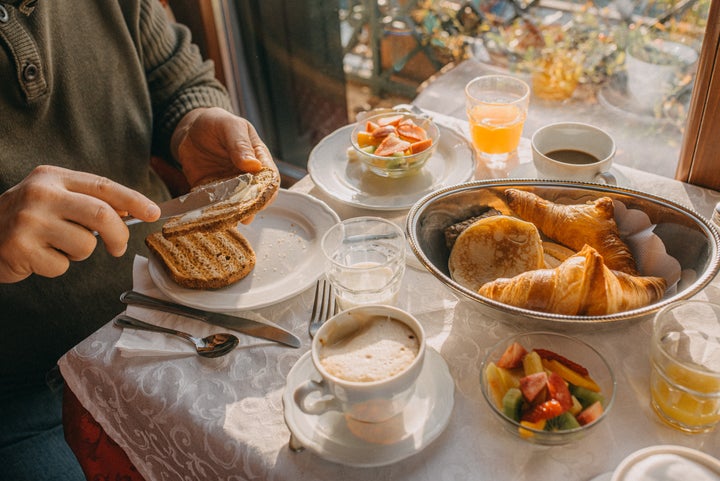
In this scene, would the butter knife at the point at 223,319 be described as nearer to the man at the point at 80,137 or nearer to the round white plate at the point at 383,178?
the man at the point at 80,137

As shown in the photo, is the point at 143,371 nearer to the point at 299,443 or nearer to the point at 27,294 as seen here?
the point at 299,443

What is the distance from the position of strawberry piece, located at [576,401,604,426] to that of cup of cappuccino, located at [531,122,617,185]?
1.76 feet

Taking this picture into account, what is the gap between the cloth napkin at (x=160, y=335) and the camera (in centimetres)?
96

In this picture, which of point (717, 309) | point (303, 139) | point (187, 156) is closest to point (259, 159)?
point (187, 156)

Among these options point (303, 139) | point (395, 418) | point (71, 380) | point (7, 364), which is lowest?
point (303, 139)

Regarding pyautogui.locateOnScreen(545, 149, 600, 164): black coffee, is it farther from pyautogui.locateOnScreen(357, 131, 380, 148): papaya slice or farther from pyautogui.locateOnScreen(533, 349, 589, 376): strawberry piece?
pyautogui.locateOnScreen(533, 349, 589, 376): strawberry piece

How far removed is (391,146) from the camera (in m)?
1.30

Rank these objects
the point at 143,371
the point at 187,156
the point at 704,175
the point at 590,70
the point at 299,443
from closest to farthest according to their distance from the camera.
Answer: the point at 299,443, the point at 143,371, the point at 704,175, the point at 187,156, the point at 590,70

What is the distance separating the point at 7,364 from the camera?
53.5 inches

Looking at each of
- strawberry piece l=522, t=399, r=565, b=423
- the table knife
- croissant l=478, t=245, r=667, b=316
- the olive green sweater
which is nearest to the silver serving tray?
croissant l=478, t=245, r=667, b=316

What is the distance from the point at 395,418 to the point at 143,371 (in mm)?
409

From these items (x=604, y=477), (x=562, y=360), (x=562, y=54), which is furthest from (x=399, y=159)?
(x=562, y=54)

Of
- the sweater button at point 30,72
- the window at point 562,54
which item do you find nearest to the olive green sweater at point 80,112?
the sweater button at point 30,72

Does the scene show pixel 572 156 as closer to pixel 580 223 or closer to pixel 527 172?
pixel 527 172
